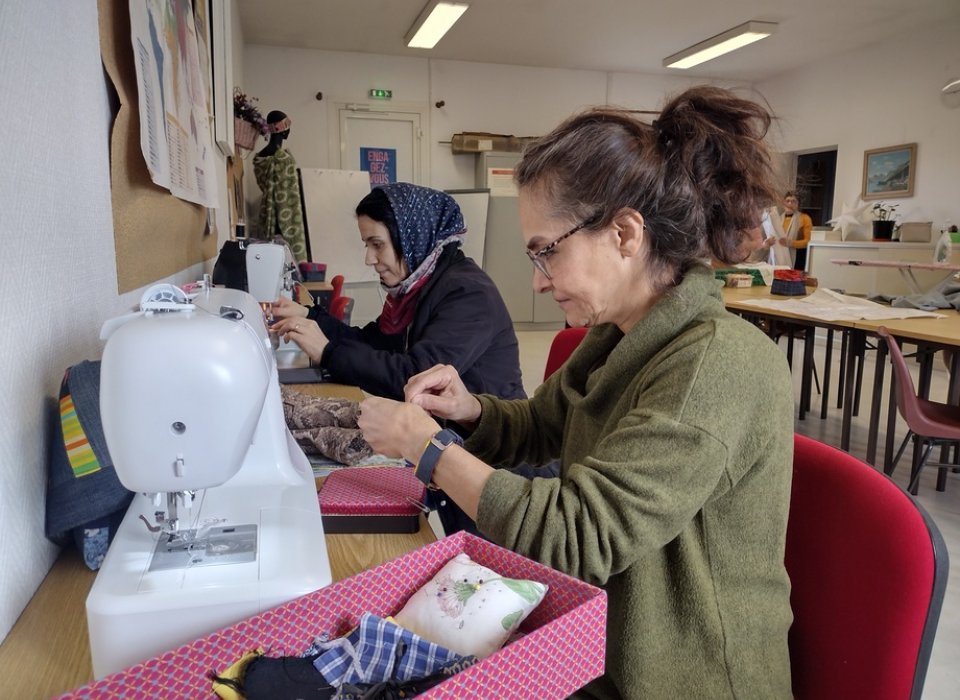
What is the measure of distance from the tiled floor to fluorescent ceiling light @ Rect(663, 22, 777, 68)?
306 cm

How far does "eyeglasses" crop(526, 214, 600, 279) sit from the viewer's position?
3.26 feet

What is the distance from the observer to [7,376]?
750mm

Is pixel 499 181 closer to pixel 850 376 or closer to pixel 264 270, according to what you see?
pixel 850 376

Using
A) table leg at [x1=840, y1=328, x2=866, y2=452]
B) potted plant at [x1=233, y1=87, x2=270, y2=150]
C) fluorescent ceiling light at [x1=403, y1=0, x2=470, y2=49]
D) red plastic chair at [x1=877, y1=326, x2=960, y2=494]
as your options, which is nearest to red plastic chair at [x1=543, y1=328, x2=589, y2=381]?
red plastic chair at [x1=877, y1=326, x2=960, y2=494]

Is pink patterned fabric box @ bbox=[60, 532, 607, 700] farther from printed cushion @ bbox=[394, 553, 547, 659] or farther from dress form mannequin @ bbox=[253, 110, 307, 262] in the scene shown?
dress form mannequin @ bbox=[253, 110, 307, 262]

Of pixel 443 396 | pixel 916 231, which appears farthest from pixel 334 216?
pixel 443 396

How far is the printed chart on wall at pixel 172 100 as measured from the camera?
4.32 ft

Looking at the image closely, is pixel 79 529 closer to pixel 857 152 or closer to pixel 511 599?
pixel 511 599

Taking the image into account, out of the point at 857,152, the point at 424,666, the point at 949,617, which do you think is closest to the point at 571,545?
the point at 424,666

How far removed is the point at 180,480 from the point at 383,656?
268 millimetres

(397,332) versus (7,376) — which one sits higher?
(7,376)

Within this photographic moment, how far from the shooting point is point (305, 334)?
1861 mm

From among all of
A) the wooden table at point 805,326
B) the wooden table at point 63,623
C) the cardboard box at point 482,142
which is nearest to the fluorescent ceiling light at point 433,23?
the cardboard box at point 482,142

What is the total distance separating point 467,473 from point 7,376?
0.52m
